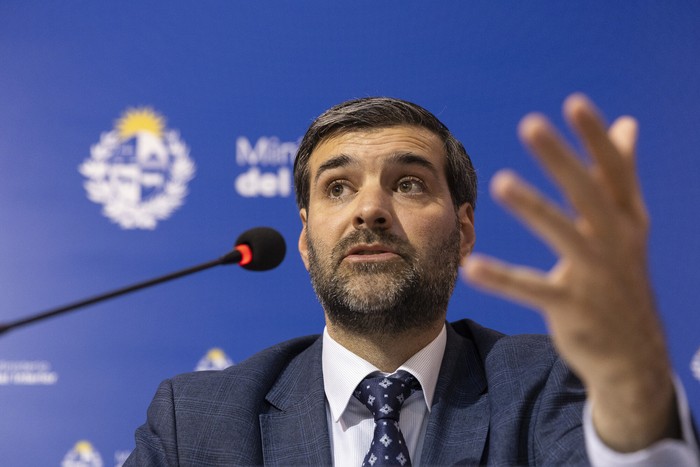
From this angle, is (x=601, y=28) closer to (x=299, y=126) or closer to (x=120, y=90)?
(x=299, y=126)

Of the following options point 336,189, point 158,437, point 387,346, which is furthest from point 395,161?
A: point 158,437

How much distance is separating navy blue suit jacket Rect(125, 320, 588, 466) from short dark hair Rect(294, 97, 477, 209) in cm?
A: 42

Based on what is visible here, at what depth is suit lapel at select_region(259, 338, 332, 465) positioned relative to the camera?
1.56 metres

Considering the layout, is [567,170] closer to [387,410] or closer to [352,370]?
[387,410]

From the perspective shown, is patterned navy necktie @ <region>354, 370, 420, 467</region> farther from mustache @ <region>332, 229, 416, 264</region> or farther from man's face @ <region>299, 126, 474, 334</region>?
mustache @ <region>332, 229, 416, 264</region>

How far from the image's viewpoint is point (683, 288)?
2420mm

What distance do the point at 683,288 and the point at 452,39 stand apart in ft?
3.61

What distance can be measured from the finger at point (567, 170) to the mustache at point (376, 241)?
0.87m

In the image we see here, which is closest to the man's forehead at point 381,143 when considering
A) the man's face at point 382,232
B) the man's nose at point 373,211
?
the man's face at point 382,232

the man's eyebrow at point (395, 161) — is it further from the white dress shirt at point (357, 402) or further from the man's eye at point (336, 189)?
the white dress shirt at point (357, 402)

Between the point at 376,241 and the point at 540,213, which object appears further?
the point at 376,241

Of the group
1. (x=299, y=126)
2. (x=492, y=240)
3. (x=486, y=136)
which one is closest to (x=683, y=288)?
(x=492, y=240)

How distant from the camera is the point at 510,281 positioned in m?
0.77

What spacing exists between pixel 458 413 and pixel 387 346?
24 centimetres
